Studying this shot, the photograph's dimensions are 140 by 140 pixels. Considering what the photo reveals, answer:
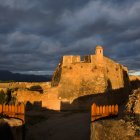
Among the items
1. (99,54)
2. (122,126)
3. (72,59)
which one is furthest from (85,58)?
(122,126)

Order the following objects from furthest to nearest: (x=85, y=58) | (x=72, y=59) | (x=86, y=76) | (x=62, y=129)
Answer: (x=72, y=59), (x=85, y=58), (x=86, y=76), (x=62, y=129)

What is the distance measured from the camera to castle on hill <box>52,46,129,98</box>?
3462cm

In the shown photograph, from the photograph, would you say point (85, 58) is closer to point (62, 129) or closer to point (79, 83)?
point (79, 83)

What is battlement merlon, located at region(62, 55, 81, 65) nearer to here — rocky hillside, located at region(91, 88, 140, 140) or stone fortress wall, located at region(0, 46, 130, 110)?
stone fortress wall, located at region(0, 46, 130, 110)

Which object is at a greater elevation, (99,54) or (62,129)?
(99,54)

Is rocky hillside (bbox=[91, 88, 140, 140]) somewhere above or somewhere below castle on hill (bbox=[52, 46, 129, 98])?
below

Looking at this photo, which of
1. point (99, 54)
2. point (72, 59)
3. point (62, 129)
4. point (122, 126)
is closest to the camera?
point (122, 126)

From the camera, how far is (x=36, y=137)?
73.3ft

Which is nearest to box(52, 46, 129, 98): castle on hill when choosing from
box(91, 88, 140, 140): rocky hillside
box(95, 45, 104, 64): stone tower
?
box(95, 45, 104, 64): stone tower

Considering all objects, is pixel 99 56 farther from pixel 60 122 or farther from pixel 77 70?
pixel 60 122

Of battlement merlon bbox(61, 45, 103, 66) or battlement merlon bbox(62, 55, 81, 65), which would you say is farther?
battlement merlon bbox(62, 55, 81, 65)

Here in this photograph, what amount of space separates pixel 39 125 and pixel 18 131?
10723 mm

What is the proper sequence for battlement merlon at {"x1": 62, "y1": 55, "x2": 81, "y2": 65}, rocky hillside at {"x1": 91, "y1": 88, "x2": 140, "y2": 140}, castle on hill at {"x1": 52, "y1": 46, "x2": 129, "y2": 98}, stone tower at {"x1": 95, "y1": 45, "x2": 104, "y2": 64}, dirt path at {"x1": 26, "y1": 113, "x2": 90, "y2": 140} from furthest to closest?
battlement merlon at {"x1": 62, "y1": 55, "x2": 81, "y2": 65} → castle on hill at {"x1": 52, "y1": 46, "x2": 129, "y2": 98} → stone tower at {"x1": 95, "y1": 45, "x2": 104, "y2": 64} → dirt path at {"x1": 26, "y1": 113, "x2": 90, "y2": 140} → rocky hillside at {"x1": 91, "y1": 88, "x2": 140, "y2": 140}

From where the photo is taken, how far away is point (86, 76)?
1379 inches
